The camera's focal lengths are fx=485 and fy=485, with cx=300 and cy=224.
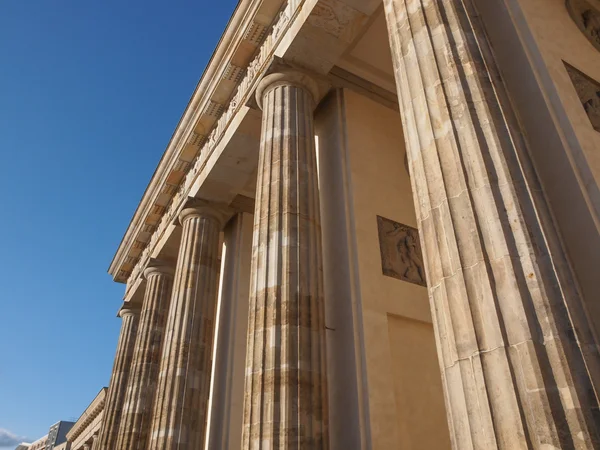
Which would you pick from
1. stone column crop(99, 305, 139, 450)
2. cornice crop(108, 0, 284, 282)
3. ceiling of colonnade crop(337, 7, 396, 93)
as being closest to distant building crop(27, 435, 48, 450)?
stone column crop(99, 305, 139, 450)

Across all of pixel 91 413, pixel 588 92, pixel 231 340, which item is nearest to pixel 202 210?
pixel 231 340

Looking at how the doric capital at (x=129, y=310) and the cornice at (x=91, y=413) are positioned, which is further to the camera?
the cornice at (x=91, y=413)

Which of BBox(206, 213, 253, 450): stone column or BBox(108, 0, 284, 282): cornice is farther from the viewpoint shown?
BBox(206, 213, 253, 450): stone column

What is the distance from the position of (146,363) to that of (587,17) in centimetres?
1383

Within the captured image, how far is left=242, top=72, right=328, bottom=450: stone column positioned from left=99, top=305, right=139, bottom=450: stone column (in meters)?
10.6

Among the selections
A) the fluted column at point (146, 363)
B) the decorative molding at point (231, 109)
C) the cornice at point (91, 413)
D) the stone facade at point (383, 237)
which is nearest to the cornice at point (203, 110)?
the stone facade at point (383, 237)

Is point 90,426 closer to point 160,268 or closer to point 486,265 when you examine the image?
point 160,268

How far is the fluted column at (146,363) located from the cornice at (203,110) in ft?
7.76

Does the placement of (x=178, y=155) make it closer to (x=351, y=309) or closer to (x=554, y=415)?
(x=351, y=309)

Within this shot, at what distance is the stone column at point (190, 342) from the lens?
10594 millimetres

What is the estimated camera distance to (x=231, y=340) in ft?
42.1

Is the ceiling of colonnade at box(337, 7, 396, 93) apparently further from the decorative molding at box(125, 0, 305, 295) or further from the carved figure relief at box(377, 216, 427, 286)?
the carved figure relief at box(377, 216, 427, 286)

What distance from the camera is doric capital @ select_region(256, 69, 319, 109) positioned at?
9.72m

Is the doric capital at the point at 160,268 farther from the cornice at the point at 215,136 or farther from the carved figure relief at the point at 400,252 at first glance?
the carved figure relief at the point at 400,252
